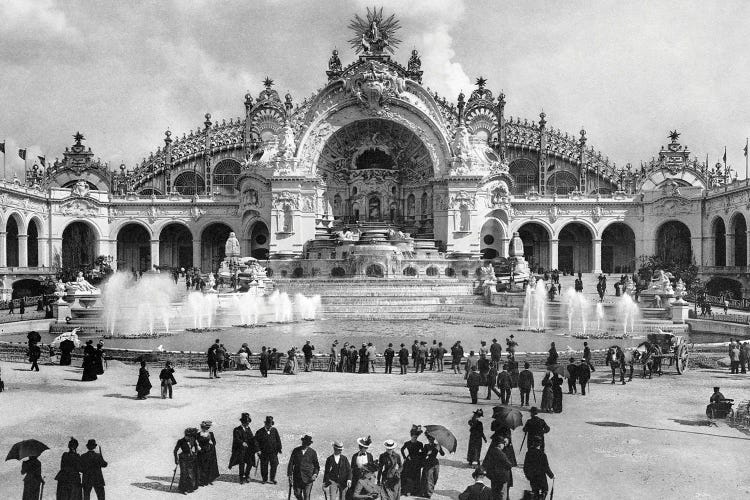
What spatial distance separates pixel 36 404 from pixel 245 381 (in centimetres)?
516

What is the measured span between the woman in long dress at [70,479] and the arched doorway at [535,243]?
54649 millimetres

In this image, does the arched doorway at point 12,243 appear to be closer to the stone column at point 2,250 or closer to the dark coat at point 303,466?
the stone column at point 2,250

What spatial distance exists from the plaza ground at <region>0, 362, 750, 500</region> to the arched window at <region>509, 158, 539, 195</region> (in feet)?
158

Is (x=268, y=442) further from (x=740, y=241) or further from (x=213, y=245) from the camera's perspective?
(x=213, y=245)

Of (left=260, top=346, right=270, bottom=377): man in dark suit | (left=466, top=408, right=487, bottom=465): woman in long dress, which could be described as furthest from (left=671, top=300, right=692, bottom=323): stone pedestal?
(left=466, top=408, right=487, bottom=465): woman in long dress

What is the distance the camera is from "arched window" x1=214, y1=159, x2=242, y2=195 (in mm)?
66938

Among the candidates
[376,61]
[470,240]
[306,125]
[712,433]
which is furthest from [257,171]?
[712,433]

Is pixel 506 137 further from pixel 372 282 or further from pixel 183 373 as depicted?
pixel 183 373

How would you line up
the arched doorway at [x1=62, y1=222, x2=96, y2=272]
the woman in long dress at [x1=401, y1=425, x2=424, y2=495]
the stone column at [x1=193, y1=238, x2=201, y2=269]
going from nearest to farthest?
the woman in long dress at [x1=401, y1=425, x2=424, y2=495], the arched doorway at [x1=62, y1=222, x2=96, y2=272], the stone column at [x1=193, y1=238, x2=201, y2=269]

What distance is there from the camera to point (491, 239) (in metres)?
58.3

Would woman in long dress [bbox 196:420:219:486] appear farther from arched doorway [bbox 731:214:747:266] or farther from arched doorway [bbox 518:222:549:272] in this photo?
arched doorway [bbox 518:222:549:272]

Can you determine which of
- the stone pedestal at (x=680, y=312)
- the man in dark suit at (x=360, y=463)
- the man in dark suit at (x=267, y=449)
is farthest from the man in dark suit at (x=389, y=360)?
the stone pedestal at (x=680, y=312)

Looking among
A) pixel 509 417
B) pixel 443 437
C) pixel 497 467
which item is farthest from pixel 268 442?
pixel 509 417

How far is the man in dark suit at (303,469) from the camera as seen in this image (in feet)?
30.5
